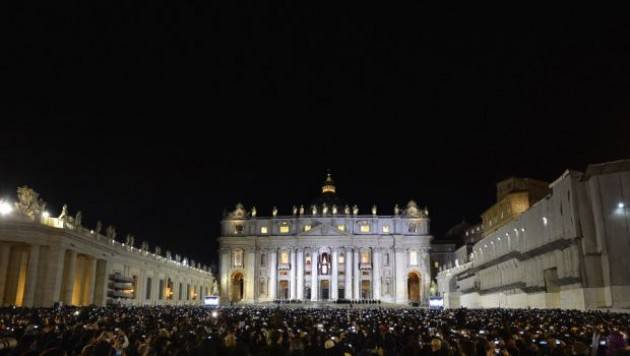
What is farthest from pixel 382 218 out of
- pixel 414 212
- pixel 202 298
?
pixel 202 298

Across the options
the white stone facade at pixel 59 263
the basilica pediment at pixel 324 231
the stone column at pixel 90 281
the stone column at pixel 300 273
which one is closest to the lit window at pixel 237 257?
the stone column at pixel 300 273

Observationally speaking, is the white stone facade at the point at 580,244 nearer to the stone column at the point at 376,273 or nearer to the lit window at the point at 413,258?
the stone column at the point at 376,273

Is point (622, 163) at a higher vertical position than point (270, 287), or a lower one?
higher

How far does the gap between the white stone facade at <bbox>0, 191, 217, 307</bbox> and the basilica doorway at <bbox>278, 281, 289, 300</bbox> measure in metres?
49.1

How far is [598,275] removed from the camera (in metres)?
40.6

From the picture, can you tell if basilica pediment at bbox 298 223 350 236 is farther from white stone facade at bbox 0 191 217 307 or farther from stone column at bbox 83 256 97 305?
stone column at bbox 83 256 97 305

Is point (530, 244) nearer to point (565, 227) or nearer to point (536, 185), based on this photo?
point (565, 227)

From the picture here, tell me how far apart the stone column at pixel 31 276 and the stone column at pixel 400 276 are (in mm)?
80193

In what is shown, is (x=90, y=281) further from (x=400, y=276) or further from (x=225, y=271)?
(x=400, y=276)

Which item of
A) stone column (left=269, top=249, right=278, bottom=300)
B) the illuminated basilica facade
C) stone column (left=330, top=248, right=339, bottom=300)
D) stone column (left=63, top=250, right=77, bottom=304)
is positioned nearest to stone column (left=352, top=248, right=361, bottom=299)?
the illuminated basilica facade

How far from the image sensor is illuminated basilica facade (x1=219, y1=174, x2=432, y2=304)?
371 feet

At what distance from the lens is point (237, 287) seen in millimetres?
121312

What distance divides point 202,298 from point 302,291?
2099 cm

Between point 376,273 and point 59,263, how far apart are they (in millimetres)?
76732
